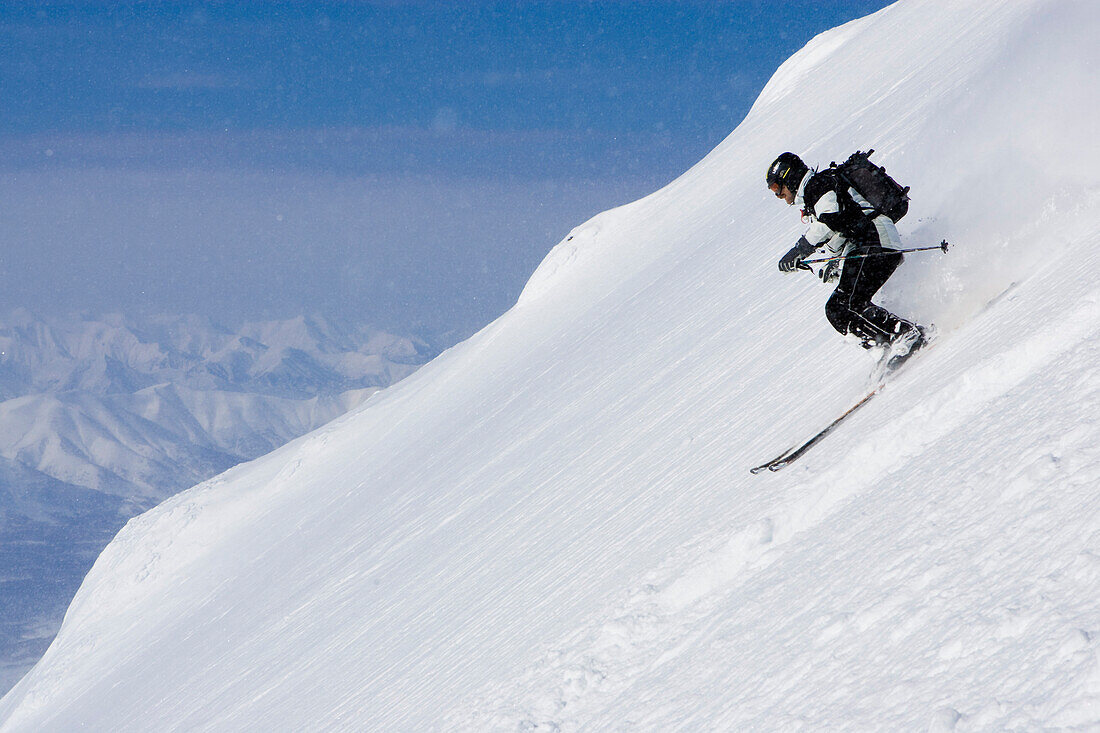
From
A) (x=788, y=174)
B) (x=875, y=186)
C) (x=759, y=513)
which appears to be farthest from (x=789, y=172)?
(x=759, y=513)

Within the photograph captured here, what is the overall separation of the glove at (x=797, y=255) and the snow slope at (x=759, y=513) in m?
0.79

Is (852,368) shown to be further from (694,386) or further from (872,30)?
(872,30)

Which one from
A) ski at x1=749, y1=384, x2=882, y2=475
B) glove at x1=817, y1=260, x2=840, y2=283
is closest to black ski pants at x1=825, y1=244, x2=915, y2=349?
glove at x1=817, y1=260, x2=840, y2=283

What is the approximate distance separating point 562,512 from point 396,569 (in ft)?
10.7

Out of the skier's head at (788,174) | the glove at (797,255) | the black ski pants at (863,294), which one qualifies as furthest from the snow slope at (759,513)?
Answer: the skier's head at (788,174)

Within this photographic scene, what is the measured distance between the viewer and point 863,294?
6.23 meters

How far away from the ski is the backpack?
4.13 feet

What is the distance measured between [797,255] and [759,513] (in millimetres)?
2208

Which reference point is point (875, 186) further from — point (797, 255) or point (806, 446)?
point (806, 446)

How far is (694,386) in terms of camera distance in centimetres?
992

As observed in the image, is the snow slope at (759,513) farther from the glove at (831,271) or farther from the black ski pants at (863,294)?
the glove at (831,271)

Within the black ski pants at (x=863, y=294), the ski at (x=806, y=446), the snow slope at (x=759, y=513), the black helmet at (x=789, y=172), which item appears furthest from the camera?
the black helmet at (x=789, y=172)

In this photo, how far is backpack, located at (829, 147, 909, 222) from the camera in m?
6.18

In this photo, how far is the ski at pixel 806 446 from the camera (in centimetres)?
575
